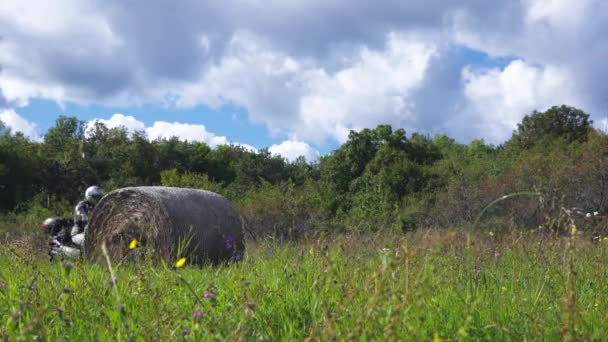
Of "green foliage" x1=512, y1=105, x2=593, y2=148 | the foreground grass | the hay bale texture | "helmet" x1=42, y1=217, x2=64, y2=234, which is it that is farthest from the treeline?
the foreground grass

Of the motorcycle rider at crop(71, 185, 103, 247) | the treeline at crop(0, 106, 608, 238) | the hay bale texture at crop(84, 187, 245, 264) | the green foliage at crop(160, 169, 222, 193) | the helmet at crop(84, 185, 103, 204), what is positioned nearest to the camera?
the hay bale texture at crop(84, 187, 245, 264)

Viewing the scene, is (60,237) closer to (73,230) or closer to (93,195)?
(73,230)

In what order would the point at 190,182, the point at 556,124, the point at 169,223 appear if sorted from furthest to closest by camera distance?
the point at 556,124
the point at 190,182
the point at 169,223

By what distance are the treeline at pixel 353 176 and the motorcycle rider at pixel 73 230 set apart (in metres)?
5.47

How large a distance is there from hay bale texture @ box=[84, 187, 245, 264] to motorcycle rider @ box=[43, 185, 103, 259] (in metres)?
0.90

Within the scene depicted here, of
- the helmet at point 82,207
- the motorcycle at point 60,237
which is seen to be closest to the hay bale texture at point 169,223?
the motorcycle at point 60,237

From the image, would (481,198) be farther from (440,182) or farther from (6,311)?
(6,311)

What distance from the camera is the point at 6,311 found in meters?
4.01

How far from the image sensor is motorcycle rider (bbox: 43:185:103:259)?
11.6 m

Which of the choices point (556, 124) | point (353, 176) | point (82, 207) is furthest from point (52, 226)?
point (556, 124)

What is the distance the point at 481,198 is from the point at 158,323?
21.7 m

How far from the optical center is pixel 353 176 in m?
36.7

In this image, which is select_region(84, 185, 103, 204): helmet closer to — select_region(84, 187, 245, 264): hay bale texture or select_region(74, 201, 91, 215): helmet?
select_region(74, 201, 91, 215): helmet

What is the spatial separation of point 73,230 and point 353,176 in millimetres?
25782
